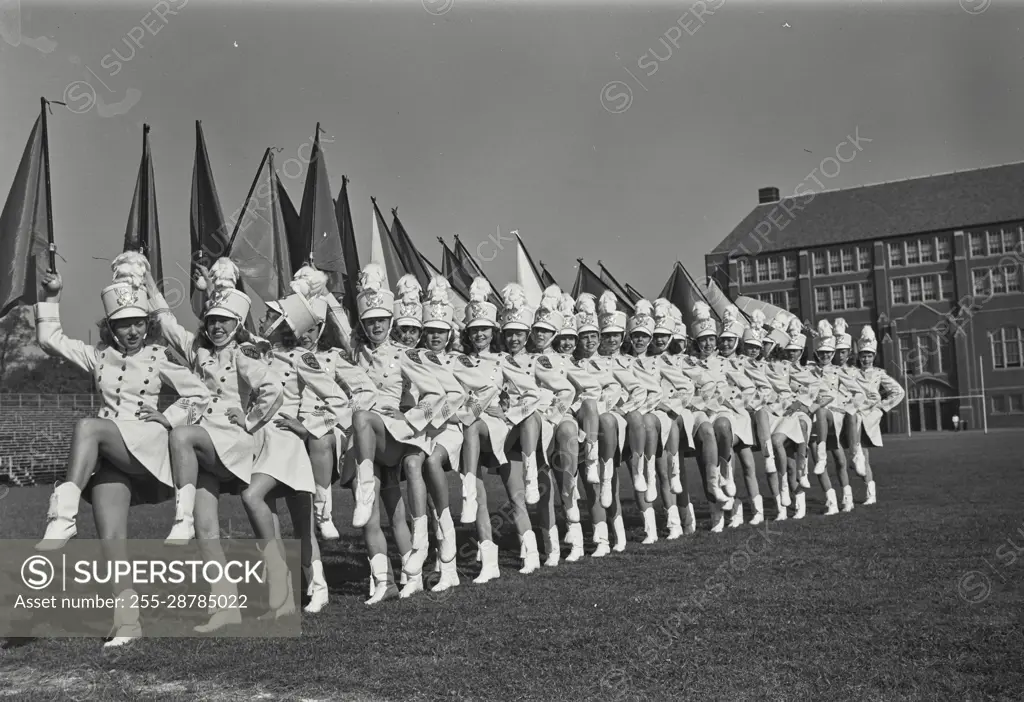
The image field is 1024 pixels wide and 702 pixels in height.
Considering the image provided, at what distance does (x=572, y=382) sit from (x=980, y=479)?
37.1 ft

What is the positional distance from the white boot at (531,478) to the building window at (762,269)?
68922 millimetres

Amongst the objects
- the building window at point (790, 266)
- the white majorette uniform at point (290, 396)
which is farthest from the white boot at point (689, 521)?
the building window at point (790, 266)

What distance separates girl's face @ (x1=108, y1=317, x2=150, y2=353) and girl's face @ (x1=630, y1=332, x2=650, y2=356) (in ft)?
21.8

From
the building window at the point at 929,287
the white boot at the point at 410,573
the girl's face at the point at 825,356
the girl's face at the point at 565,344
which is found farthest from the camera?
the building window at the point at 929,287

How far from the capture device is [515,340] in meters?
10.6

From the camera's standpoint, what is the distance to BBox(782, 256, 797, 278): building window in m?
74.7

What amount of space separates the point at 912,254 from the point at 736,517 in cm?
6290

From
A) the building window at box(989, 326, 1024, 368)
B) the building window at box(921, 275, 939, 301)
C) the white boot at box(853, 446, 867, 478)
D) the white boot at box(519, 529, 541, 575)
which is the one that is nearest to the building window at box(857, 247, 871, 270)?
the building window at box(921, 275, 939, 301)

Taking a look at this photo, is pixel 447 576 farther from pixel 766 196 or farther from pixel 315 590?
pixel 766 196

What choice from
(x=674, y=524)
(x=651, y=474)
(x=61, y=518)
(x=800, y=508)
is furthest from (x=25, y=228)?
(x=800, y=508)

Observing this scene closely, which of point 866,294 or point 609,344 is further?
point 866,294

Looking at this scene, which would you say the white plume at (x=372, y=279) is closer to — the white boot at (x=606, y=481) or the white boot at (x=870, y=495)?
the white boot at (x=606, y=481)

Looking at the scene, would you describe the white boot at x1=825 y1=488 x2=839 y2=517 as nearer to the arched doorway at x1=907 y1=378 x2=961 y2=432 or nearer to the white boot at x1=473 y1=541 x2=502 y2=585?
the white boot at x1=473 y1=541 x2=502 y2=585

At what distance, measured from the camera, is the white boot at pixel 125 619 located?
22.7 feet
